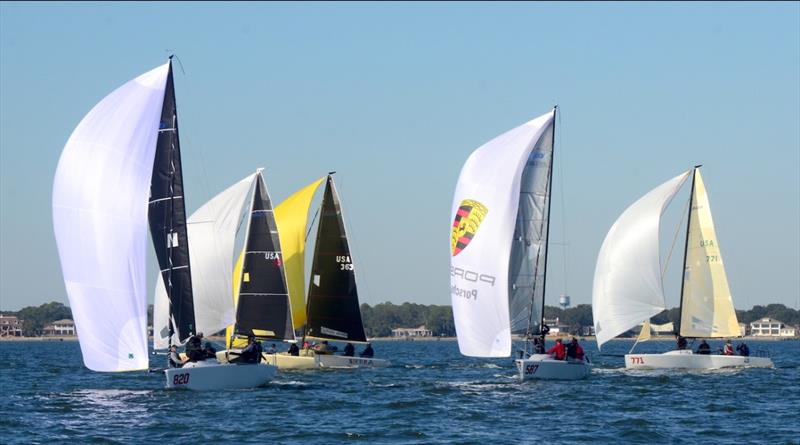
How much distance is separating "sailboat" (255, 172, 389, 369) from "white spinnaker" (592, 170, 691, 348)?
10197mm

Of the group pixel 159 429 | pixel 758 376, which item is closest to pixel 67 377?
pixel 159 429

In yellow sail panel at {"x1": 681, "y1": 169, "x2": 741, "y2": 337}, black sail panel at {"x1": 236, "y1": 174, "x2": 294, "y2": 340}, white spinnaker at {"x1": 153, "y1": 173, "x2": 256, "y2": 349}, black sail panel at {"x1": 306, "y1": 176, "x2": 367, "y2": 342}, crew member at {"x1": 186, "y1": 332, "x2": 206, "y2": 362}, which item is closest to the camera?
crew member at {"x1": 186, "y1": 332, "x2": 206, "y2": 362}

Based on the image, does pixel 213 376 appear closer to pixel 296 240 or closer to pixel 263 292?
pixel 263 292

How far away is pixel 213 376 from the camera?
41781 millimetres

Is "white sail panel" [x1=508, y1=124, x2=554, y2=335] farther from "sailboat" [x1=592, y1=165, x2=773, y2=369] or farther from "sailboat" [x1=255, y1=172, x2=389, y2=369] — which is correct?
"sailboat" [x1=255, y1=172, x2=389, y2=369]

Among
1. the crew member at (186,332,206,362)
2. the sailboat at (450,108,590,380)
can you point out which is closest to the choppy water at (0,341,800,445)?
the crew member at (186,332,206,362)

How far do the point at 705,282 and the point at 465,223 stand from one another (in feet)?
52.8

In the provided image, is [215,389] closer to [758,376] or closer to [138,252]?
[138,252]

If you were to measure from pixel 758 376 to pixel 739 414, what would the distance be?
1600 cm

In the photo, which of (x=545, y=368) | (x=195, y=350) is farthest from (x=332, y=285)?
(x=195, y=350)

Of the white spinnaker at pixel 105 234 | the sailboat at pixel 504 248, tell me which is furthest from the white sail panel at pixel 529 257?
the white spinnaker at pixel 105 234

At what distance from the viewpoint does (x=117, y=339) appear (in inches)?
1506

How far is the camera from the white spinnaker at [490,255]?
4525 centimetres

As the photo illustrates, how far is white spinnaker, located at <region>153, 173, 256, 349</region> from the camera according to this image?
50.3 metres
